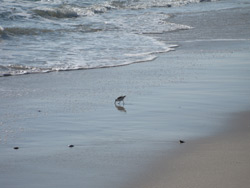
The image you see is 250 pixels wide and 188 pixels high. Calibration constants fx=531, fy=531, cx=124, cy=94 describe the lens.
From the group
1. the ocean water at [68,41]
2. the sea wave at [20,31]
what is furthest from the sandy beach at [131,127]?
the sea wave at [20,31]

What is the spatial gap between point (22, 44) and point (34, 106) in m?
5.61

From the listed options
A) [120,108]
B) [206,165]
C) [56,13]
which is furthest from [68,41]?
[206,165]

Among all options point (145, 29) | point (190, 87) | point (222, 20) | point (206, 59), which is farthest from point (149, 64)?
point (222, 20)

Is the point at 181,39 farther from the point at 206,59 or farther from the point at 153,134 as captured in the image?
the point at 153,134

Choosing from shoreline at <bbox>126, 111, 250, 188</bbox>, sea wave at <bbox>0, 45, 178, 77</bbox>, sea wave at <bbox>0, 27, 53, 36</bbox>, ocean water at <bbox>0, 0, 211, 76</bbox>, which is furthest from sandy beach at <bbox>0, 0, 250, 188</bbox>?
sea wave at <bbox>0, 27, 53, 36</bbox>

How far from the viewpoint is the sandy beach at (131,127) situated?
13.1ft

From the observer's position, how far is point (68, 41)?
12.3 m

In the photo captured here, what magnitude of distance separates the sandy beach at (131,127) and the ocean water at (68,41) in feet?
2.26

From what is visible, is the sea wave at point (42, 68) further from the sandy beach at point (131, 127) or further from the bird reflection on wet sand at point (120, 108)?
the bird reflection on wet sand at point (120, 108)

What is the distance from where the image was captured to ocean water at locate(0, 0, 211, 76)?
30.8 ft

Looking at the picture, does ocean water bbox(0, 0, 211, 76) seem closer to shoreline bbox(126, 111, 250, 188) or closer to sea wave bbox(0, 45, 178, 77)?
sea wave bbox(0, 45, 178, 77)

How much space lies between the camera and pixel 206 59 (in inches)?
373

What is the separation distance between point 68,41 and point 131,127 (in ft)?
24.0

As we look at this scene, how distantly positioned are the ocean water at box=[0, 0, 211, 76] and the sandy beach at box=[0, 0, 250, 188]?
27.2 inches
